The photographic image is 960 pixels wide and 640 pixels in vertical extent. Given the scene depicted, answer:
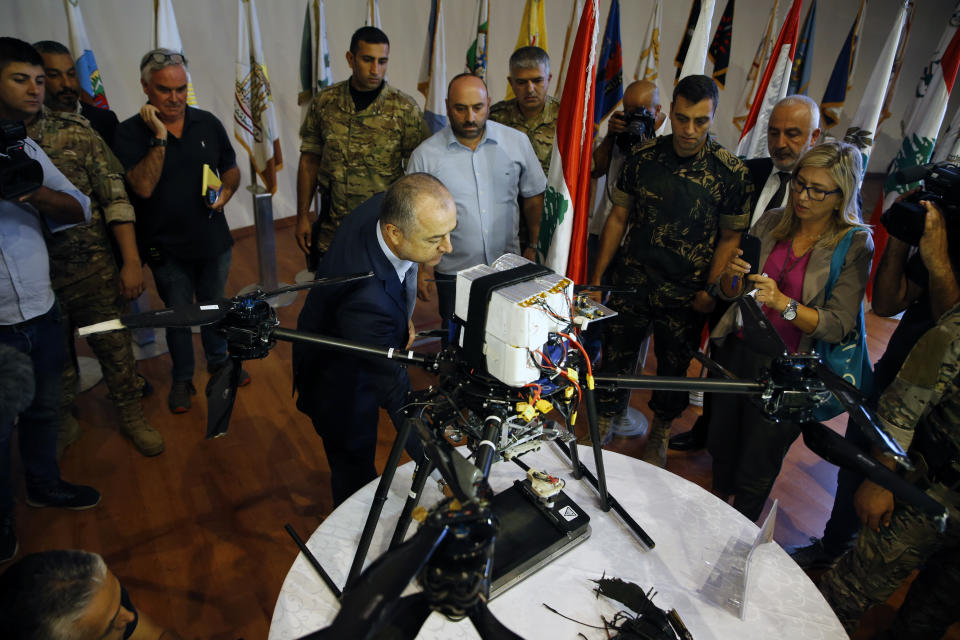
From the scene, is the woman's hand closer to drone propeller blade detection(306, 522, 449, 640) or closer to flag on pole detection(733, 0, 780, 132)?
drone propeller blade detection(306, 522, 449, 640)

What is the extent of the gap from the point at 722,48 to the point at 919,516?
4.16 metres

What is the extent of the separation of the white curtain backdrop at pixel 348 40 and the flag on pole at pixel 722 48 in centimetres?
210

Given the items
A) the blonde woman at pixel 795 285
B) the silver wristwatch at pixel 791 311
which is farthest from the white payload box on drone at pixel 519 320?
the silver wristwatch at pixel 791 311

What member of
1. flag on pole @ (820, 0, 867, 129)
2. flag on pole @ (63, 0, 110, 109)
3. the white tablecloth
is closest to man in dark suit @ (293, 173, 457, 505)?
the white tablecloth

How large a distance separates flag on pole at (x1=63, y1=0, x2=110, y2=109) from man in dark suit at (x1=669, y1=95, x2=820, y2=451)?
4.07m

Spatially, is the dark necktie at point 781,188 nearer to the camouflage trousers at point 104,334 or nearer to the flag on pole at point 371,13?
the camouflage trousers at point 104,334

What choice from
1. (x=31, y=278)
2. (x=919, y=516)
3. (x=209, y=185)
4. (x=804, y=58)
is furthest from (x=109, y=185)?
(x=804, y=58)

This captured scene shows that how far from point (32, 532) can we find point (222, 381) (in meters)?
2.07

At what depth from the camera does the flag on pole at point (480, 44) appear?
4.70 meters

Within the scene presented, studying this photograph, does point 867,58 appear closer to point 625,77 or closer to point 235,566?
point 625,77

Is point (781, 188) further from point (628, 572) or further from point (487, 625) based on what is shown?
point (487, 625)

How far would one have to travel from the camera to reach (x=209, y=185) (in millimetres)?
3098

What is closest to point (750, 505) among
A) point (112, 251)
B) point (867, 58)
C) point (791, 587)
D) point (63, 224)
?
point (791, 587)

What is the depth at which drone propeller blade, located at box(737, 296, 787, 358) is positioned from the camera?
1343 mm
